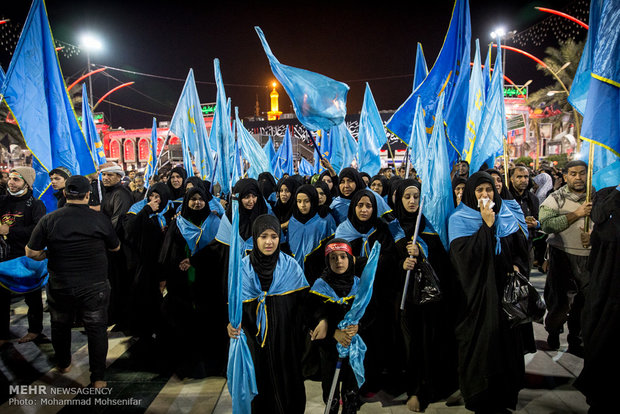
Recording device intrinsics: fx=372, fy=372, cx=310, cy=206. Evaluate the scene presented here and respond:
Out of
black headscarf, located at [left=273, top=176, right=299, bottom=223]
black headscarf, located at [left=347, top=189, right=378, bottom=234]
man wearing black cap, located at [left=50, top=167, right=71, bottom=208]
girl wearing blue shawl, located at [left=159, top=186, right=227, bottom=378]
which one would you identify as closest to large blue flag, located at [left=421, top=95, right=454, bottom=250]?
black headscarf, located at [left=347, top=189, right=378, bottom=234]

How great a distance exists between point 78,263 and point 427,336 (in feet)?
10.5

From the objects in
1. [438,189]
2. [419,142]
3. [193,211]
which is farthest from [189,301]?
[419,142]

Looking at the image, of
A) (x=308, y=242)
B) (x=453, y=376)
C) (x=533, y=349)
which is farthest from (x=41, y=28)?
(x=533, y=349)

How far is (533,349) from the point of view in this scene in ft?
11.5

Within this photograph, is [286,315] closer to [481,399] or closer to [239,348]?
[239,348]

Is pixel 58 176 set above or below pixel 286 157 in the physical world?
below

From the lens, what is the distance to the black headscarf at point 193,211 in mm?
4266

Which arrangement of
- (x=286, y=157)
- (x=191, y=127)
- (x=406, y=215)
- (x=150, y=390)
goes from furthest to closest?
(x=286, y=157), (x=191, y=127), (x=406, y=215), (x=150, y=390)

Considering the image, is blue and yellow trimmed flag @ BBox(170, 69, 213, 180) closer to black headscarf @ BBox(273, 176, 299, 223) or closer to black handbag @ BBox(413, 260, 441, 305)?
black headscarf @ BBox(273, 176, 299, 223)

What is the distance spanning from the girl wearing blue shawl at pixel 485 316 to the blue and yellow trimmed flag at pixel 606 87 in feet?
2.66

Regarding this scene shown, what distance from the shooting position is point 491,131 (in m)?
4.68

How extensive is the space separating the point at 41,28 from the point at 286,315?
13.6 ft

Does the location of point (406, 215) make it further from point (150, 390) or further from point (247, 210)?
point (150, 390)

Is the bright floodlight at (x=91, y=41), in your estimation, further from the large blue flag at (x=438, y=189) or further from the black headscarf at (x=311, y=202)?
the large blue flag at (x=438, y=189)
